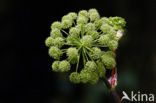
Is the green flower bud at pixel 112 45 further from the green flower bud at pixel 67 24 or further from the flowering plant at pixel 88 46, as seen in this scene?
the green flower bud at pixel 67 24

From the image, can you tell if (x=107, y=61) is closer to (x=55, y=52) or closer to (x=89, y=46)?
(x=89, y=46)

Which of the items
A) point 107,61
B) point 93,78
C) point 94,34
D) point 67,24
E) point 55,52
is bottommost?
point 93,78

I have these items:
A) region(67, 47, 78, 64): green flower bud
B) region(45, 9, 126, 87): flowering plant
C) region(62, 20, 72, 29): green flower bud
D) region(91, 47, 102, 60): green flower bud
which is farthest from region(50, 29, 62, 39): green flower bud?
region(91, 47, 102, 60): green flower bud

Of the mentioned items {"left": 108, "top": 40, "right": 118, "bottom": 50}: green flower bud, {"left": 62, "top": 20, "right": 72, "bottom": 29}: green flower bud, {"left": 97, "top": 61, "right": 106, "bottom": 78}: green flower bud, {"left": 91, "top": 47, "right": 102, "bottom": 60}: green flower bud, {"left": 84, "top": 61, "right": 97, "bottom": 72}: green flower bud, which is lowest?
{"left": 97, "top": 61, "right": 106, "bottom": 78}: green flower bud

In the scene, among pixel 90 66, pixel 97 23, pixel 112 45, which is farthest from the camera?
pixel 97 23

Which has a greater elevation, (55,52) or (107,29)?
(107,29)

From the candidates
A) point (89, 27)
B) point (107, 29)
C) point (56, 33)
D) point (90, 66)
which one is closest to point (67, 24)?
point (56, 33)

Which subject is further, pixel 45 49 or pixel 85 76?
pixel 45 49

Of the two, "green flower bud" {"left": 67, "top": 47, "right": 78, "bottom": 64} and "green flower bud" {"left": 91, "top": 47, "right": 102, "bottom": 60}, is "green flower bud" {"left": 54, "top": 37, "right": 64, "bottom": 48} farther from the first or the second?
"green flower bud" {"left": 91, "top": 47, "right": 102, "bottom": 60}

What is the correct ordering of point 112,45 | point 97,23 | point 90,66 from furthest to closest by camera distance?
1. point 97,23
2. point 112,45
3. point 90,66

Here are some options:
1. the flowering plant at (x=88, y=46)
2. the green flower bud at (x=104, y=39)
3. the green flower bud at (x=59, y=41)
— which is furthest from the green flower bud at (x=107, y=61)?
Result: the green flower bud at (x=59, y=41)

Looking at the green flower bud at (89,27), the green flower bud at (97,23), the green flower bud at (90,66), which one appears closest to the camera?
the green flower bud at (90,66)
